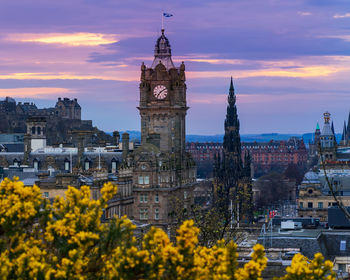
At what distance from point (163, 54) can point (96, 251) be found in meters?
93.3

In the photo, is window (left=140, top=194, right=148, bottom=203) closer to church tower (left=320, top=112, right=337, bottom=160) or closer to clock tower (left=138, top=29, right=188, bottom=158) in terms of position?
clock tower (left=138, top=29, right=188, bottom=158)

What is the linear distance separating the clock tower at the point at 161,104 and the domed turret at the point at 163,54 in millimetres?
179

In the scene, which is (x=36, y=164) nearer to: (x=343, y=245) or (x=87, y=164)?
(x=87, y=164)

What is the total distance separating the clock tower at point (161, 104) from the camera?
11794 centimetres

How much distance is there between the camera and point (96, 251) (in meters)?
28.8

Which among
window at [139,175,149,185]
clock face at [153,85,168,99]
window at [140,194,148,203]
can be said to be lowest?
window at [140,194,148,203]

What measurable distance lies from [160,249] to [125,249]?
1.29m

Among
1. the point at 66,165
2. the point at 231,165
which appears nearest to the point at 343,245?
the point at 66,165

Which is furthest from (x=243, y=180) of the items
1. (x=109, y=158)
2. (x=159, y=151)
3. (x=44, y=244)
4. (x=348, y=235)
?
(x=44, y=244)

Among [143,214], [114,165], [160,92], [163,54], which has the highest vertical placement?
[163,54]

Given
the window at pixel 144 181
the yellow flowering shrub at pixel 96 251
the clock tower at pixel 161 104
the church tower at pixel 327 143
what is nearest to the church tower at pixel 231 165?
the church tower at pixel 327 143

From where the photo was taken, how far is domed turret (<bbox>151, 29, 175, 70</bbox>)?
120438 millimetres

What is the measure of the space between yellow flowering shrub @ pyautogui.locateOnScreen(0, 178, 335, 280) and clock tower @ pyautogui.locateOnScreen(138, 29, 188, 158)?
289 ft

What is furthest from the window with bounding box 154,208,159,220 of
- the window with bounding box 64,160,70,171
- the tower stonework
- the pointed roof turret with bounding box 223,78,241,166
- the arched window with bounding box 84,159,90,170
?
the pointed roof turret with bounding box 223,78,241,166
